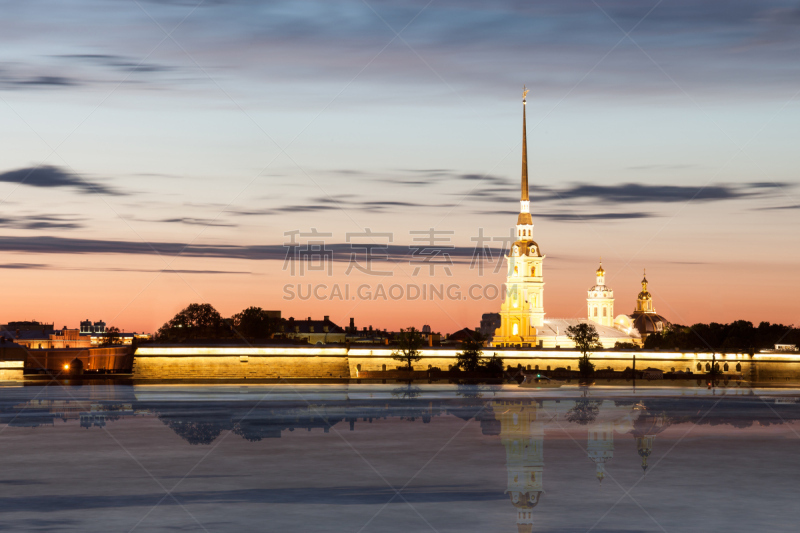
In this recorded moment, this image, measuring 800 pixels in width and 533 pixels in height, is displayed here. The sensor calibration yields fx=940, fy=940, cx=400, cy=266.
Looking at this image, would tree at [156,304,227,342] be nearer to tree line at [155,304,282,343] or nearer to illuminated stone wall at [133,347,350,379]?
tree line at [155,304,282,343]

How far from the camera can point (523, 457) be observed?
87.5 ft

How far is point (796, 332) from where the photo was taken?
618 ft

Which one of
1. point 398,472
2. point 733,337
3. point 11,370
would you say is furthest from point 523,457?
point 733,337

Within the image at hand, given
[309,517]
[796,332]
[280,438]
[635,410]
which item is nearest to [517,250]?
[796,332]

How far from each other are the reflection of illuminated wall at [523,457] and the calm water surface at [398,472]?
0.06 m

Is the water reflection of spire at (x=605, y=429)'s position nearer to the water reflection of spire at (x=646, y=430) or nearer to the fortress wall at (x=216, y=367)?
the water reflection of spire at (x=646, y=430)

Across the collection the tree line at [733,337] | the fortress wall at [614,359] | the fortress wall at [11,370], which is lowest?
the fortress wall at [11,370]

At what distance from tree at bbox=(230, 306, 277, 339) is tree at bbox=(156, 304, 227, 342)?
19.5 ft

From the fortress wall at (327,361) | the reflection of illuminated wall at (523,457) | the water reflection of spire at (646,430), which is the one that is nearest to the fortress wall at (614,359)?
the fortress wall at (327,361)

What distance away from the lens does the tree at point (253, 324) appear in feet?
601

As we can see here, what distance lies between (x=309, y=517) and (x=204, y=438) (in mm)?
15107

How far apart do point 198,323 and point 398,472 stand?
15674 cm

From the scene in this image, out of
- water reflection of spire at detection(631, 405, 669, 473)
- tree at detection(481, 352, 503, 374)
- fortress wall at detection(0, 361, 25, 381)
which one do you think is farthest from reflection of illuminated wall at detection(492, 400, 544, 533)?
fortress wall at detection(0, 361, 25, 381)

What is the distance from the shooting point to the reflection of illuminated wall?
62.6 feet
